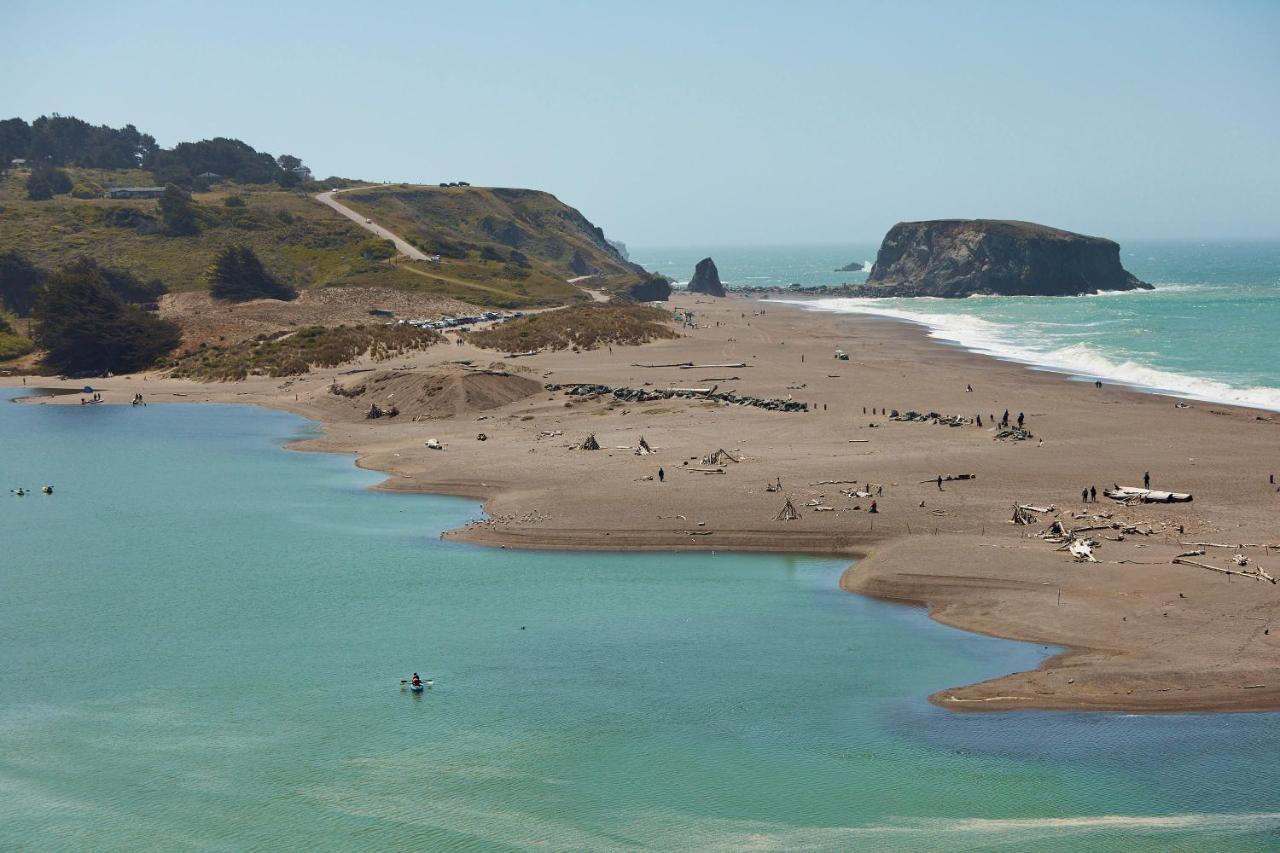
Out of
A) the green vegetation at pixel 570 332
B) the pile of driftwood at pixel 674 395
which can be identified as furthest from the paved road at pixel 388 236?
the pile of driftwood at pixel 674 395

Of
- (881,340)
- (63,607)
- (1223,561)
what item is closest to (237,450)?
(63,607)

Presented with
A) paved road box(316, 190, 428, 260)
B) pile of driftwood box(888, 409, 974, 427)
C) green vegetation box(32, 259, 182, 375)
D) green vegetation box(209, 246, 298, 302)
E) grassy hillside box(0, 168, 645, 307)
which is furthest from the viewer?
paved road box(316, 190, 428, 260)

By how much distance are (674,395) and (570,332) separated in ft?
123

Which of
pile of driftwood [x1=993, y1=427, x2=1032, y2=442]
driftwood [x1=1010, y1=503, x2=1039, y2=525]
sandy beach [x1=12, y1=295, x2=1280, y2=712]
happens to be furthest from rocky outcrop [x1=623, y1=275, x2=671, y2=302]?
driftwood [x1=1010, y1=503, x2=1039, y2=525]

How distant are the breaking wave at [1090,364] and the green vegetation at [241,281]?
77782 millimetres

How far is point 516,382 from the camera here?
85125 mm

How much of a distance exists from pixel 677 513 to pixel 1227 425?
35315 mm

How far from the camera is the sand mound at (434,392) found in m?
80.6

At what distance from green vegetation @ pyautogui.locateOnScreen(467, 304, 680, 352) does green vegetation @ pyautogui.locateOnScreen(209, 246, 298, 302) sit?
3391 cm

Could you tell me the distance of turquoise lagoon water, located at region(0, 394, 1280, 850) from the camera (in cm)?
2727

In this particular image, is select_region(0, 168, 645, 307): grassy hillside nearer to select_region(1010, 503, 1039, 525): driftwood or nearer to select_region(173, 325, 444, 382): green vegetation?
select_region(173, 325, 444, 382): green vegetation

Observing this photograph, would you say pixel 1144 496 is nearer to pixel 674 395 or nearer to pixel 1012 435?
pixel 1012 435

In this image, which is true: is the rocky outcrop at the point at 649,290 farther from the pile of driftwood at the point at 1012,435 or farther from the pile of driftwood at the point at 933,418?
the pile of driftwood at the point at 1012,435

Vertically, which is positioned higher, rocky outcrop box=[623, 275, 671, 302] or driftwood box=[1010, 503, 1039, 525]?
rocky outcrop box=[623, 275, 671, 302]
